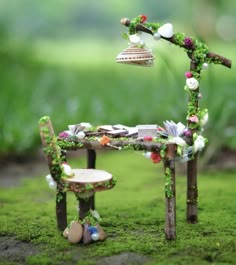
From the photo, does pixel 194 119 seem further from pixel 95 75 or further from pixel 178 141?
pixel 95 75

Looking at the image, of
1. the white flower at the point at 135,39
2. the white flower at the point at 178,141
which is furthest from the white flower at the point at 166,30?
the white flower at the point at 178,141

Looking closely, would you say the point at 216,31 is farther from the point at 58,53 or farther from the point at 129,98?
the point at 129,98

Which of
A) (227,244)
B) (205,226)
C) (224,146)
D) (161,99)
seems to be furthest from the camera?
(161,99)

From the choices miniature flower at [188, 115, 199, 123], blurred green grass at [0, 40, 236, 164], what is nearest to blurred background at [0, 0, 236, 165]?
blurred green grass at [0, 40, 236, 164]

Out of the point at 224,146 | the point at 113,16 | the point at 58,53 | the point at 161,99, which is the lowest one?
the point at 224,146

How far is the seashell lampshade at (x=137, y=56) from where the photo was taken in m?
3.59

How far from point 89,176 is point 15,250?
2.06 ft

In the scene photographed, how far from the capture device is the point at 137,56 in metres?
3.59

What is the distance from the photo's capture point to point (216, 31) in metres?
15.5

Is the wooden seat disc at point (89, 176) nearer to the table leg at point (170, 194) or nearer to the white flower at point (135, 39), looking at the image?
the table leg at point (170, 194)

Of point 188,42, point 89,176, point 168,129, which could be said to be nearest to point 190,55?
point 188,42

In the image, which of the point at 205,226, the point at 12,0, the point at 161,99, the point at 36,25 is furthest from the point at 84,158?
the point at 12,0

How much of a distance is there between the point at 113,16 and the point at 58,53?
10.6 ft

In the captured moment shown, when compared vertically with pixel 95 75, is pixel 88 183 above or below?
below
